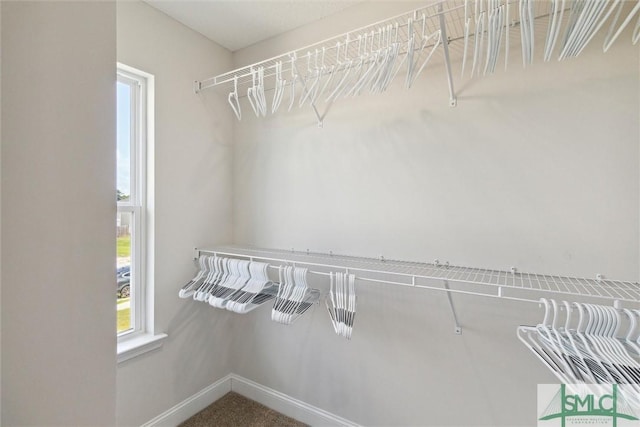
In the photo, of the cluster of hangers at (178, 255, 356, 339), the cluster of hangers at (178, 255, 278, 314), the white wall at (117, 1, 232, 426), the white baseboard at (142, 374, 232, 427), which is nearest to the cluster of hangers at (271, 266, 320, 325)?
the cluster of hangers at (178, 255, 356, 339)

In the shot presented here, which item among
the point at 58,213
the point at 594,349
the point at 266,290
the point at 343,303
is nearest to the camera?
the point at 58,213

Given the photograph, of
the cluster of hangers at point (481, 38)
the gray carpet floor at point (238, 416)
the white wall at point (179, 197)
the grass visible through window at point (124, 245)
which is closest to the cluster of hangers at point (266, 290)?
the white wall at point (179, 197)

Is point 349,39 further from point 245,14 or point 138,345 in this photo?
point 138,345

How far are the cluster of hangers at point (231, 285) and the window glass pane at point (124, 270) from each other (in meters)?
0.30

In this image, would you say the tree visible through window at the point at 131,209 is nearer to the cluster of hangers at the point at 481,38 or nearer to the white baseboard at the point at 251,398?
the white baseboard at the point at 251,398

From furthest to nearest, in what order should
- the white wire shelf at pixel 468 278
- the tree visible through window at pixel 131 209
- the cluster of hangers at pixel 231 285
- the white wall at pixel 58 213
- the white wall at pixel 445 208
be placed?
the tree visible through window at pixel 131 209
the cluster of hangers at pixel 231 285
the white wall at pixel 445 208
the white wire shelf at pixel 468 278
the white wall at pixel 58 213

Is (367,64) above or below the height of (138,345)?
above

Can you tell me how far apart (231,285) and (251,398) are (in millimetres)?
1012

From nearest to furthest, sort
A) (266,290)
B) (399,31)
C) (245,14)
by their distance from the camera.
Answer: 1. (399,31)
2. (266,290)
3. (245,14)

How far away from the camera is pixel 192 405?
1956 mm

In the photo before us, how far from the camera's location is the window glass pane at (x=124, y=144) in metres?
1.71

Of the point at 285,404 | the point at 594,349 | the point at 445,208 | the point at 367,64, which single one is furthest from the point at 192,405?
the point at 367,64

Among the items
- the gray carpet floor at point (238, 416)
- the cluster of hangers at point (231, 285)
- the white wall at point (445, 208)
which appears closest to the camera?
the white wall at point (445, 208)

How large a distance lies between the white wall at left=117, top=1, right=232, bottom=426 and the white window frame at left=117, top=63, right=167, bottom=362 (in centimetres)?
5
